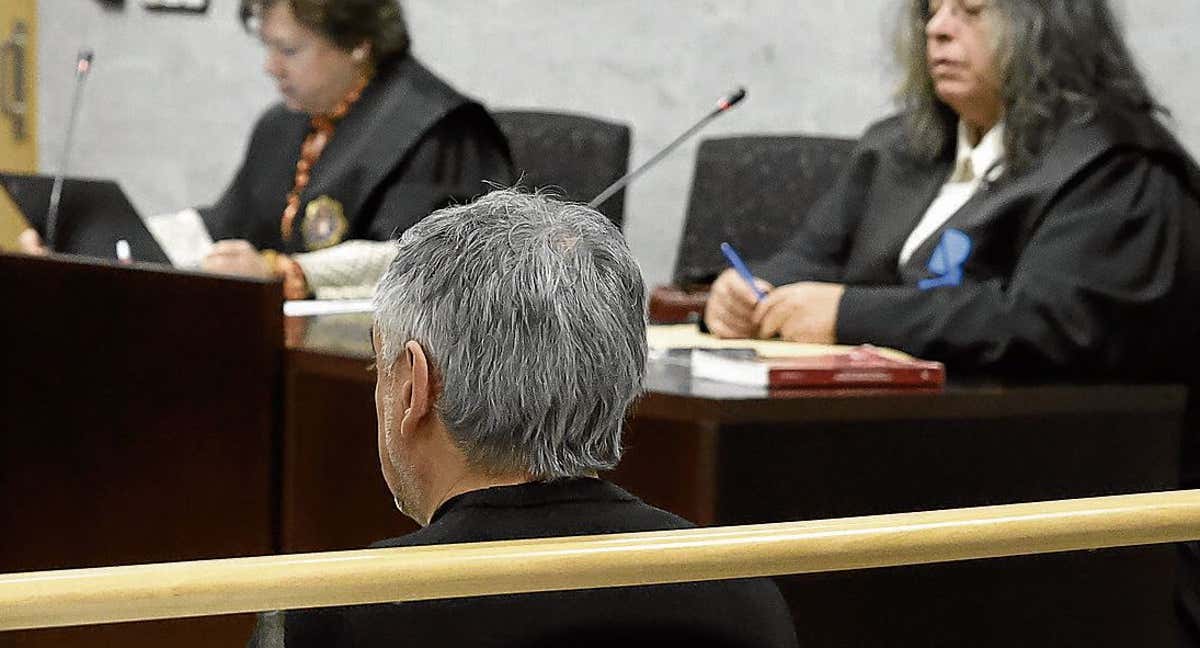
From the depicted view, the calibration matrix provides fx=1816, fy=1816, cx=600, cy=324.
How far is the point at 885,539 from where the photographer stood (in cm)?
94

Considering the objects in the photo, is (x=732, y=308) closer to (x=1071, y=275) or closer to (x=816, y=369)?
(x=1071, y=275)

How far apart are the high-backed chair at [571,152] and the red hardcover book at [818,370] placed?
143cm

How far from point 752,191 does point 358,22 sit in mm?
856

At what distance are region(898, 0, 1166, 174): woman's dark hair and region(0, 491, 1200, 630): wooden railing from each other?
5.91ft

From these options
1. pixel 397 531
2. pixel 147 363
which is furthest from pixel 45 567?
pixel 397 531

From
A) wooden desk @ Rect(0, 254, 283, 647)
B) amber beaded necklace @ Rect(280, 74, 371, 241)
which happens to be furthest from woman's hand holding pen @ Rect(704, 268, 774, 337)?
amber beaded necklace @ Rect(280, 74, 371, 241)

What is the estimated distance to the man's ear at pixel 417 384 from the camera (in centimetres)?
121

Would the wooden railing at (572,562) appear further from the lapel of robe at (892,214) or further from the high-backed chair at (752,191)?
the high-backed chair at (752,191)

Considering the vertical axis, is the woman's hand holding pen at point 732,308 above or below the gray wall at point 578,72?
below

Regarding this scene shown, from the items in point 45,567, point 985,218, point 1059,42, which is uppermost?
point 1059,42

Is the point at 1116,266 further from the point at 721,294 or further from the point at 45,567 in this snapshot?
the point at 45,567

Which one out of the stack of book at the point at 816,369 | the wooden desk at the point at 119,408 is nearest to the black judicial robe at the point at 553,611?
the stack of book at the point at 816,369

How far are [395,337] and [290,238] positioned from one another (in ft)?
8.14

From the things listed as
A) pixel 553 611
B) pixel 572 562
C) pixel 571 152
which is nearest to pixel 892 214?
pixel 571 152
